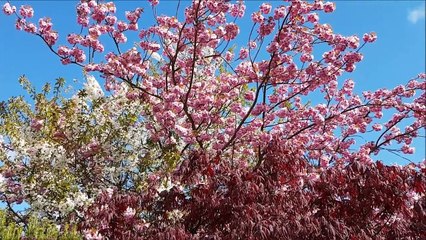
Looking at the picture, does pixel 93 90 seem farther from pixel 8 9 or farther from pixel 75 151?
pixel 8 9

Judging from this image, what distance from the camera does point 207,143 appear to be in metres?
9.98

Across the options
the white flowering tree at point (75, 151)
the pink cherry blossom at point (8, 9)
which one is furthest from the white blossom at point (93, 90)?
the pink cherry blossom at point (8, 9)

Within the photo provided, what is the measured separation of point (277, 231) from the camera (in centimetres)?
541

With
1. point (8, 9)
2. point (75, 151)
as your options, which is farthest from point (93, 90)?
point (8, 9)

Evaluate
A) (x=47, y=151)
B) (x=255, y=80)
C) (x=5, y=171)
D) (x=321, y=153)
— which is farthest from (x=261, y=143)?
(x=5, y=171)

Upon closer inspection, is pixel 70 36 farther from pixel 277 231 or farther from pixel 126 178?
pixel 277 231

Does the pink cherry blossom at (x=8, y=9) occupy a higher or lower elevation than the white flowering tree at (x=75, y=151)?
higher

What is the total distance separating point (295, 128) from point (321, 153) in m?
0.87

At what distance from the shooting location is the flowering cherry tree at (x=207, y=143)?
239 inches

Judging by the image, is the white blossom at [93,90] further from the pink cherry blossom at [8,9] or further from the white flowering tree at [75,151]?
the pink cherry blossom at [8,9]

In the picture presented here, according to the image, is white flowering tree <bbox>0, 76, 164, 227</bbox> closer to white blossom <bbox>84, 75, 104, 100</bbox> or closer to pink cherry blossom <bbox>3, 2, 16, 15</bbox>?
white blossom <bbox>84, 75, 104, 100</bbox>

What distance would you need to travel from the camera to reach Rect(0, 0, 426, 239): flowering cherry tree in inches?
239

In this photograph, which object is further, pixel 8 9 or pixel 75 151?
pixel 8 9

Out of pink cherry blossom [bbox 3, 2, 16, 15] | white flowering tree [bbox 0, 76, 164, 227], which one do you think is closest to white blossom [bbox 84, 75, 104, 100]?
white flowering tree [bbox 0, 76, 164, 227]
